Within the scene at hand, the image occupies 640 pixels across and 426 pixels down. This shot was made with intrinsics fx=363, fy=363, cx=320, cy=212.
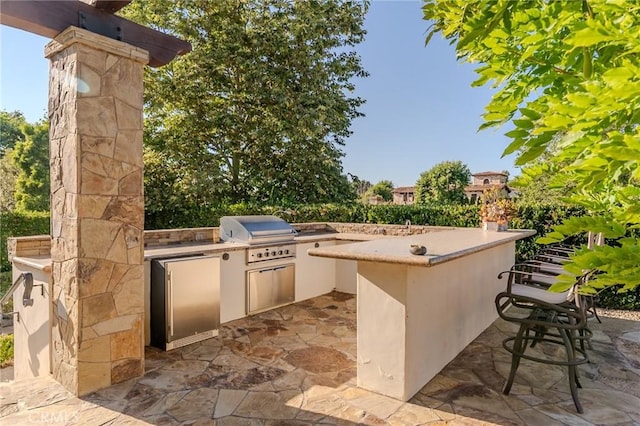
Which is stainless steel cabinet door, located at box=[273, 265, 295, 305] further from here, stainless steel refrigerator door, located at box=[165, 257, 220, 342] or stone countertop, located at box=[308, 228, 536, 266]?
stone countertop, located at box=[308, 228, 536, 266]

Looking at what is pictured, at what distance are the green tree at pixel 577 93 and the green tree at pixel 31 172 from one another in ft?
49.0

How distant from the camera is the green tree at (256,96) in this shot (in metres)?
9.39

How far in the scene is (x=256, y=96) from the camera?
385 inches

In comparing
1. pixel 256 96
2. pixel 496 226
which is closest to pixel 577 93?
pixel 496 226

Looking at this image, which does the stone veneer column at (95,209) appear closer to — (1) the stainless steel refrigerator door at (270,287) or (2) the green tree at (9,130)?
(1) the stainless steel refrigerator door at (270,287)

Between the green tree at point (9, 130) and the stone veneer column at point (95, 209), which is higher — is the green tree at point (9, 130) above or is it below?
above

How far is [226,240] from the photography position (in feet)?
16.5

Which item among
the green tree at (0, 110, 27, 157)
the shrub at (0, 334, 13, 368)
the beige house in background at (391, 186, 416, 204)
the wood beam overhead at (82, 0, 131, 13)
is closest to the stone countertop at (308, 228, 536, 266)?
the wood beam overhead at (82, 0, 131, 13)

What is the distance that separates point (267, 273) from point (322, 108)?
5.82 m

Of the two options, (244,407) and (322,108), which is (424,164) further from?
(244,407)

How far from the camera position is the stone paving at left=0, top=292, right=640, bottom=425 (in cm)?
254

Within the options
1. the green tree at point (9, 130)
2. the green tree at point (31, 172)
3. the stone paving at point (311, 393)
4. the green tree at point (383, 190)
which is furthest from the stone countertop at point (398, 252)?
the green tree at point (383, 190)

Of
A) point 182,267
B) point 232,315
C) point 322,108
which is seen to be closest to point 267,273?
point 232,315

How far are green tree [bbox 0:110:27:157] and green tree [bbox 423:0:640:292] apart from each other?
18.5m
